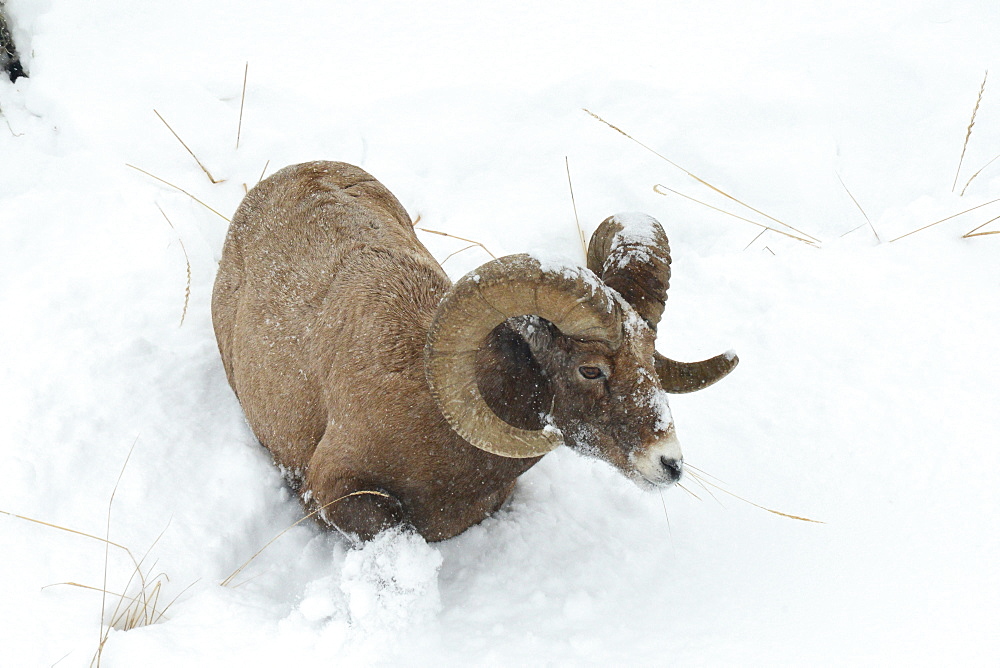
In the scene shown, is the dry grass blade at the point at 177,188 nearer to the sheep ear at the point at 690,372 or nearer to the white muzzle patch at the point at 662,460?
A: the sheep ear at the point at 690,372

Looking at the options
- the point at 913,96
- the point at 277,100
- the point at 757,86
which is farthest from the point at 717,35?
the point at 277,100

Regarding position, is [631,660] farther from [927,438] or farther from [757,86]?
[757,86]

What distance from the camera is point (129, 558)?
13.2 feet

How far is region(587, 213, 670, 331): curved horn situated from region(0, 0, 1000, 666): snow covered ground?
1.56 metres

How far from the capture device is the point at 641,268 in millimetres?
3906

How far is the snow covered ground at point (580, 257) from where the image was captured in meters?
3.87

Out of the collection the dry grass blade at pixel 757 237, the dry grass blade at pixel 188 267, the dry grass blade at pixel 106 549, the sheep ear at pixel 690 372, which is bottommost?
the dry grass blade at pixel 757 237

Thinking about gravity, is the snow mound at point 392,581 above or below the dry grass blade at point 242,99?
below

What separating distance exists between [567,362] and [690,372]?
0.73 meters

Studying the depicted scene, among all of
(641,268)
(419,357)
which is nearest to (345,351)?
(419,357)

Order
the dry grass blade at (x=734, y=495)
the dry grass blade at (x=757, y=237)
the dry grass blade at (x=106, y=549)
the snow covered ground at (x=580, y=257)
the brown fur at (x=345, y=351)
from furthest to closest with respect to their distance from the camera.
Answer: the dry grass blade at (x=757, y=237)
the dry grass blade at (x=734, y=495)
the brown fur at (x=345, y=351)
the snow covered ground at (x=580, y=257)
the dry grass blade at (x=106, y=549)

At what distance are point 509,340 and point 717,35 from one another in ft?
23.0

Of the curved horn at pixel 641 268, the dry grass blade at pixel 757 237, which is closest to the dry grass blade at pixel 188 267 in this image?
the curved horn at pixel 641 268

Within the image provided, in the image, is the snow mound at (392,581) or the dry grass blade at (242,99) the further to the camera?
the dry grass blade at (242,99)
